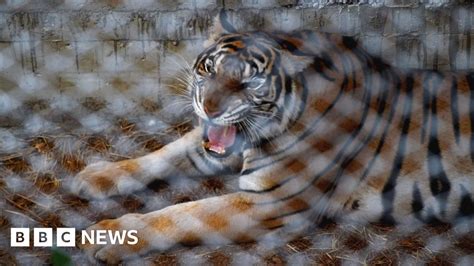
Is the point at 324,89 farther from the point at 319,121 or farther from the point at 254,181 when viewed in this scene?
the point at 254,181

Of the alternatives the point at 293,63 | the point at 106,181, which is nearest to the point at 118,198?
the point at 106,181

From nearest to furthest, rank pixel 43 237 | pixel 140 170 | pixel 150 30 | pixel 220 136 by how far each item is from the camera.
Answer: pixel 43 237 → pixel 220 136 → pixel 140 170 → pixel 150 30

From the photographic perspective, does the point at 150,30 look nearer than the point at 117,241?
No

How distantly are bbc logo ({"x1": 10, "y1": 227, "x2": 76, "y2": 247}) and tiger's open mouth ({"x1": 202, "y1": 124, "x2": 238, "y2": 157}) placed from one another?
0.99ft

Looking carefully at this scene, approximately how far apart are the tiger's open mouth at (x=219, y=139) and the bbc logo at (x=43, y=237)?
0.99 feet

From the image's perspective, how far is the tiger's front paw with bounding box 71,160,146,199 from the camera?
6.29 feet

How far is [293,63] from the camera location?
184 cm

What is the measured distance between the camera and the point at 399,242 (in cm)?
187

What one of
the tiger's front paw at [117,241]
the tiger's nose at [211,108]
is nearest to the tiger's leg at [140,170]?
the tiger's front paw at [117,241]

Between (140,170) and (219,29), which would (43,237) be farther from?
(219,29)

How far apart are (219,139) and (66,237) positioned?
1.11 ft

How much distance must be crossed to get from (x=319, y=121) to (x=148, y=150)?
1.35 feet

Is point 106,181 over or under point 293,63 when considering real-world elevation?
under

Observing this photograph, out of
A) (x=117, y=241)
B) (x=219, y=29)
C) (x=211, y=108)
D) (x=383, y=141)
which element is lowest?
(x=117, y=241)
